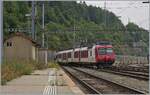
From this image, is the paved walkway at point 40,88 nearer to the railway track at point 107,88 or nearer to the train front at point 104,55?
Answer: the railway track at point 107,88

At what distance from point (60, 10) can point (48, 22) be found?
8156mm

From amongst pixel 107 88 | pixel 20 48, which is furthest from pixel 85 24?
pixel 107 88

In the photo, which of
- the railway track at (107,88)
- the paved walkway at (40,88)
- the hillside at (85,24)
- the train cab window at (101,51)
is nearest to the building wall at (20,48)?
the hillside at (85,24)

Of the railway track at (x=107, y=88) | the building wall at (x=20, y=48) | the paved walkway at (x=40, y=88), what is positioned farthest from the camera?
the building wall at (x=20, y=48)

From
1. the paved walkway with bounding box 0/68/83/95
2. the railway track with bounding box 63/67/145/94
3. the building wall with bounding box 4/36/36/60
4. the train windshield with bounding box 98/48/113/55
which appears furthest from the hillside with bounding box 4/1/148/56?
the paved walkway with bounding box 0/68/83/95

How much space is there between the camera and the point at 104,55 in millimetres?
45031

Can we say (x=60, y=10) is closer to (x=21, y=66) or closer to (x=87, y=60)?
(x=87, y=60)

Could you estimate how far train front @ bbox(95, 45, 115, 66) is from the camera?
146 feet

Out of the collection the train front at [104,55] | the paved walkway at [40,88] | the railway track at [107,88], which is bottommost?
the railway track at [107,88]

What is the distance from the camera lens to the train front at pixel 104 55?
44.5m

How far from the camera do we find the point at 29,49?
39875mm

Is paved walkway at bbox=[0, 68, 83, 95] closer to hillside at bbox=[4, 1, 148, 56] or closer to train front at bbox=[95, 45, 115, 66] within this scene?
train front at bbox=[95, 45, 115, 66]

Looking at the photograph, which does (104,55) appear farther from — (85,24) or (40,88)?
(40,88)

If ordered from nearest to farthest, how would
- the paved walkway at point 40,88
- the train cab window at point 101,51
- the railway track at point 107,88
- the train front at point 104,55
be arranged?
the paved walkway at point 40,88
the railway track at point 107,88
the train front at point 104,55
the train cab window at point 101,51
